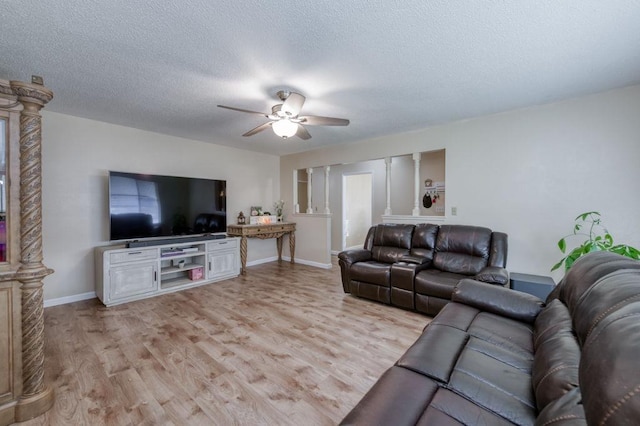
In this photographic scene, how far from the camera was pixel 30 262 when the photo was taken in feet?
5.25

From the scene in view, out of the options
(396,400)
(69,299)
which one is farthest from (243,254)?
(396,400)

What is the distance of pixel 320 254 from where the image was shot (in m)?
5.36

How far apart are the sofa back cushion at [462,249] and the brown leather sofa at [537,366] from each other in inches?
54.9

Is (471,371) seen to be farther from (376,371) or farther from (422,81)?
(422,81)

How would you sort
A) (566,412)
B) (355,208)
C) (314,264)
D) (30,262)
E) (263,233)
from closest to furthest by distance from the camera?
(566,412)
(30,262)
(263,233)
(314,264)
(355,208)

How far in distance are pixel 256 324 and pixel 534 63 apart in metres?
3.45

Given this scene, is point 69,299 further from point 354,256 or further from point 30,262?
point 354,256

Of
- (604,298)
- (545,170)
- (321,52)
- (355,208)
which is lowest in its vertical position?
(604,298)

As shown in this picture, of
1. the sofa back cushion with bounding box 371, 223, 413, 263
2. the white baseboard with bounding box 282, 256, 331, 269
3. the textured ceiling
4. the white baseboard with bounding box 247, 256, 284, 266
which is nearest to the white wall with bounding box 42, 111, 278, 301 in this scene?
the textured ceiling

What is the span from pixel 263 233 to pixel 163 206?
5.86 feet

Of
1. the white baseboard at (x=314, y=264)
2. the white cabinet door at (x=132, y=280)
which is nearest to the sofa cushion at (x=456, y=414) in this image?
the white cabinet door at (x=132, y=280)

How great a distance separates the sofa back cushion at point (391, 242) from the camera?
3668 mm

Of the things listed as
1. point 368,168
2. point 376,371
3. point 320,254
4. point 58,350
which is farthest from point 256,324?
point 368,168

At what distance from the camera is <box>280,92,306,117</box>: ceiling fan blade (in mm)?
2396
